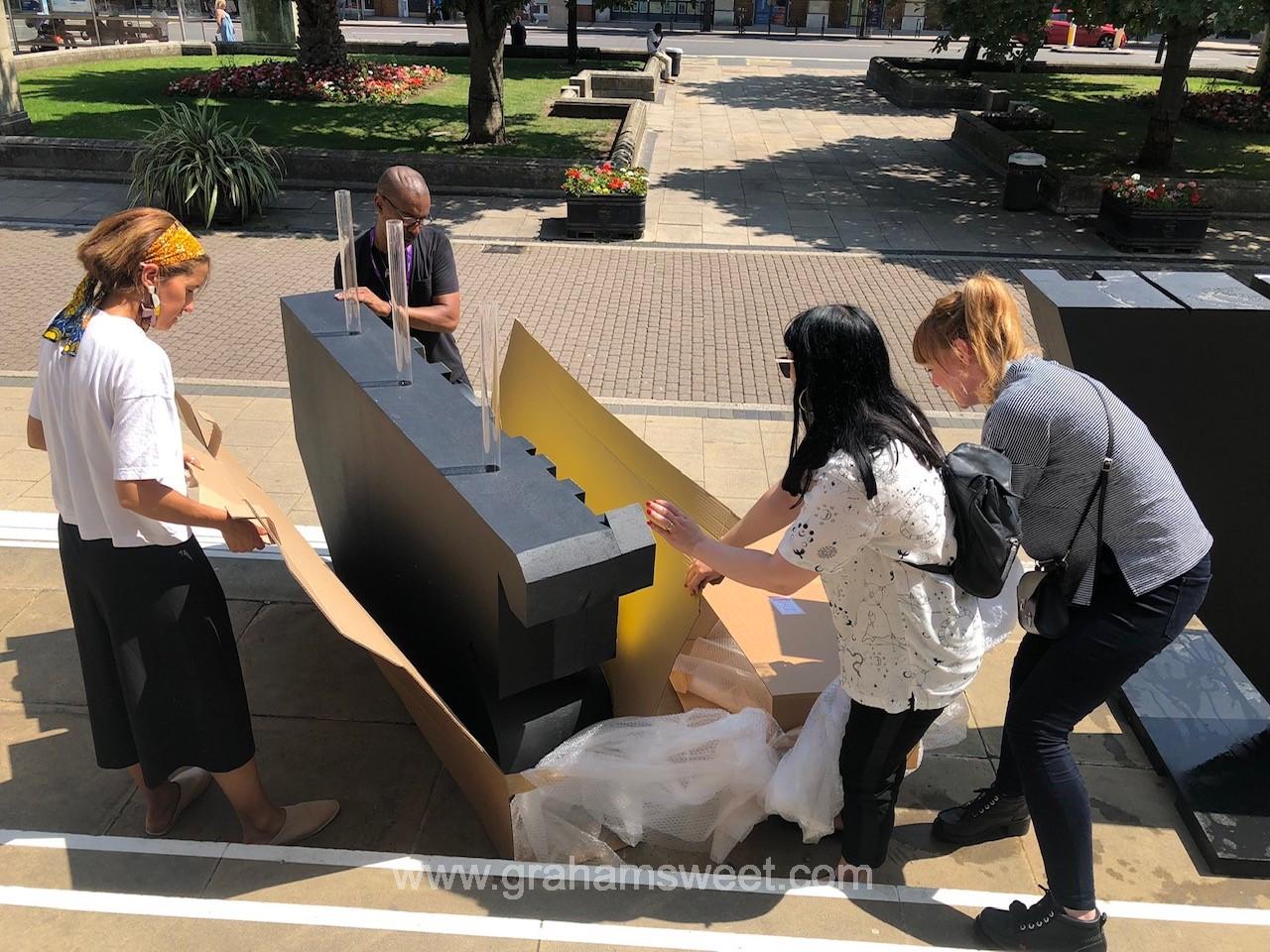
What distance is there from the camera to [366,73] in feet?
65.1

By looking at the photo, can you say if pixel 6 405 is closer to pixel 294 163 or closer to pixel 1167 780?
pixel 1167 780

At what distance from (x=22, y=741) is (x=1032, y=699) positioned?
11.4 ft

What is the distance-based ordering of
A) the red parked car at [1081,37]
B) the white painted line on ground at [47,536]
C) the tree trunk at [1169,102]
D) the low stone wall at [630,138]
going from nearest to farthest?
1. the white painted line on ground at [47,536]
2. the tree trunk at [1169,102]
3. the low stone wall at [630,138]
4. the red parked car at [1081,37]

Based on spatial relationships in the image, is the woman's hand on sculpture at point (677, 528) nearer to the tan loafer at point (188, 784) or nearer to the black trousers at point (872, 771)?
the black trousers at point (872, 771)

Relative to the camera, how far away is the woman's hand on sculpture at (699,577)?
2.95 metres

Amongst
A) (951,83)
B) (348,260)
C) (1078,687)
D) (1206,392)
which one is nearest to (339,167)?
(348,260)

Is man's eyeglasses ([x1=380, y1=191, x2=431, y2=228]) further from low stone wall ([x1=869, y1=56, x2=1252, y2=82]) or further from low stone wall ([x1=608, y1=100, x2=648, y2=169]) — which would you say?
A: low stone wall ([x1=869, y1=56, x2=1252, y2=82])

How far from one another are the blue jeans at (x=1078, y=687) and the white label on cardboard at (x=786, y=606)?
0.95 m

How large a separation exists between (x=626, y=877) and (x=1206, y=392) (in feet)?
8.95

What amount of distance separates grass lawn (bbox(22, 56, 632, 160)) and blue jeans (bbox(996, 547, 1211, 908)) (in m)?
13.4

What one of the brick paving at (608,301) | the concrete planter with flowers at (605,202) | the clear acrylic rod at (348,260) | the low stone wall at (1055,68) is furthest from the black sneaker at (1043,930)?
the low stone wall at (1055,68)

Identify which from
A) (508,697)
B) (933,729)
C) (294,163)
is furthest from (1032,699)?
(294,163)

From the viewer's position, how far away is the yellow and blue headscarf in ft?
8.33

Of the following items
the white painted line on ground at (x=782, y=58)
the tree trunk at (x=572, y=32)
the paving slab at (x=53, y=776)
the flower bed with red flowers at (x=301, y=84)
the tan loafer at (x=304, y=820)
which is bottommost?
the paving slab at (x=53, y=776)
